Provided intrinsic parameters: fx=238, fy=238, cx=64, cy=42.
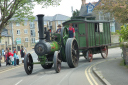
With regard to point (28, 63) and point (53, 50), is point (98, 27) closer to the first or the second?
point (53, 50)

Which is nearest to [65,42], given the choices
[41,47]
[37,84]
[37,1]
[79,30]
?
[41,47]

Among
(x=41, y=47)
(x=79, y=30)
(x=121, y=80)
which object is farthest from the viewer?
(x=79, y=30)

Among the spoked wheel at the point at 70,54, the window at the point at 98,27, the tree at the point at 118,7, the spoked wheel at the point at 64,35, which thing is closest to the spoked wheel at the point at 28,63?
the spoked wheel at the point at 70,54

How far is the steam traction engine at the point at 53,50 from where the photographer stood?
13.4m

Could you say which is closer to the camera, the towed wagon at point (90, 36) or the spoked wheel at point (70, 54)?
the spoked wheel at point (70, 54)

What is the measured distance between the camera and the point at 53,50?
14.3 meters

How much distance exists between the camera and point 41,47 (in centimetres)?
1360

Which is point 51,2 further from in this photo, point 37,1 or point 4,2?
point 4,2

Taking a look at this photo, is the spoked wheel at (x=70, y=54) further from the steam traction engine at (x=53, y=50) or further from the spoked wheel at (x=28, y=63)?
the spoked wheel at (x=28, y=63)

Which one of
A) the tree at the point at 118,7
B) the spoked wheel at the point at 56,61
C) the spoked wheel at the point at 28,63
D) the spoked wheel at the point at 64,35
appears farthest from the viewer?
the tree at the point at 118,7

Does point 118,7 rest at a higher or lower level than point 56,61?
higher

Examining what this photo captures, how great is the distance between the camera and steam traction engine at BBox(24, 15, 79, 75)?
13422 millimetres

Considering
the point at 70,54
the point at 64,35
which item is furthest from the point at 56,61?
the point at 64,35

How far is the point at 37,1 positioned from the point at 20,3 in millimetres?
1577
